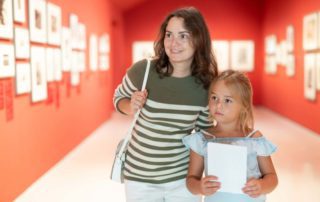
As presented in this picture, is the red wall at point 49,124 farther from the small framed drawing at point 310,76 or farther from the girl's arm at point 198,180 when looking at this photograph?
the small framed drawing at point 310,76

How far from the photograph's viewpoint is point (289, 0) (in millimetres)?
12102

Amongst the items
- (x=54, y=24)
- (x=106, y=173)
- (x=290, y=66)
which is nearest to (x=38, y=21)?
(x=54, y=24)

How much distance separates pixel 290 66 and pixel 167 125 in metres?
10.3

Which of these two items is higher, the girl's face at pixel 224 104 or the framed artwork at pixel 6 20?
the framed artwork at pixel 6 20

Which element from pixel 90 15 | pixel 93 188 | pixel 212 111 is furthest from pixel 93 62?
pixel 212 111

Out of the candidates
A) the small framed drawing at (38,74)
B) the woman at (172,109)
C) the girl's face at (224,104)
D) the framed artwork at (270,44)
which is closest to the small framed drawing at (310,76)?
the framed artwork at (270,44)

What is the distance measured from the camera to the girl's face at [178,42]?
2.16 meters

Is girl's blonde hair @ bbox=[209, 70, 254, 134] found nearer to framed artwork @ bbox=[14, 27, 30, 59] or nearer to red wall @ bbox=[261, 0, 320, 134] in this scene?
framed artwork @ bbox=[14, 27, 30, 59]

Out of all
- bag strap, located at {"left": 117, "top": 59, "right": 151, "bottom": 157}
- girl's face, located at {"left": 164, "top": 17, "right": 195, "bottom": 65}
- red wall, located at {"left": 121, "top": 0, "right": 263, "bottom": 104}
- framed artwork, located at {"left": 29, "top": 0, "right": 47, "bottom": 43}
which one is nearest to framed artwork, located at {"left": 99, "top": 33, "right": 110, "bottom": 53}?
red wall, located at {"left": 121, "top": 0, "right": 263, "bottom": 104}

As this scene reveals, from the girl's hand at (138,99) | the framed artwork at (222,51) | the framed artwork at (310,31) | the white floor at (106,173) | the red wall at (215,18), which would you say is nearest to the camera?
the girl's hand at (138,99)

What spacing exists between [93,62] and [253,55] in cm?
775

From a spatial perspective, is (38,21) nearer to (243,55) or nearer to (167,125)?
(167,125)

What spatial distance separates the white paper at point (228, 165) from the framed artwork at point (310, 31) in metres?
8.10

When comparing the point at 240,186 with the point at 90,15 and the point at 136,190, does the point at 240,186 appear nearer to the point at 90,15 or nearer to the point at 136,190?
the point at 136,190
